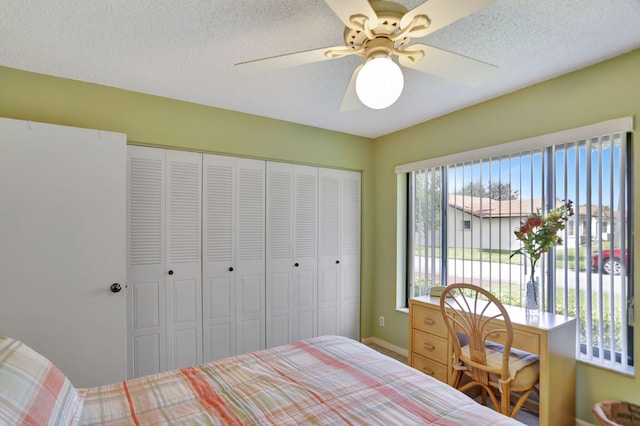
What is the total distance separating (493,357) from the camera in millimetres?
2191

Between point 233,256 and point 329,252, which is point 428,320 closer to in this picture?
point 329,252

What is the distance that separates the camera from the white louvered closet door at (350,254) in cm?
369

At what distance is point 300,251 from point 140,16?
233 centimetres

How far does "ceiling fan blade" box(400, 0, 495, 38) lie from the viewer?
1.08 m

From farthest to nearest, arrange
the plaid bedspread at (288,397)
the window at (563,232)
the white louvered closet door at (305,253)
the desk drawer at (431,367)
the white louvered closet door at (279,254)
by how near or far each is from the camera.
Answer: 1. the white louvered closet door at (305,253)
2. the white louvered closet door at (279,254)
3. the desk drawer at (431,367)
4. the window at (563,232)
5. the plaid bedspread at (288,397)

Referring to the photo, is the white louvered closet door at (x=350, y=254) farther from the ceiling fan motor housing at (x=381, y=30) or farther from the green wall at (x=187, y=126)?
the ceiling fan motor housing at (x=381, y=30)

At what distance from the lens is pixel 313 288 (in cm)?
346

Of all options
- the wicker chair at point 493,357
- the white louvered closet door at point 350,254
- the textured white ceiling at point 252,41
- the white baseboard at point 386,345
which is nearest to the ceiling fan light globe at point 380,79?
the textured white ceiling at point 252,41

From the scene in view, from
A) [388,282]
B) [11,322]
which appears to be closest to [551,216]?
[388,282]

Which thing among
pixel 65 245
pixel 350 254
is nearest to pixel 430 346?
pixel 350 254

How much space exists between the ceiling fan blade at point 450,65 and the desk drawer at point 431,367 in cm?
205

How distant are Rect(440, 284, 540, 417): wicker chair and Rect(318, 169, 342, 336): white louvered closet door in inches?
55.8

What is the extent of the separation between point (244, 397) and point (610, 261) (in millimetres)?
2314

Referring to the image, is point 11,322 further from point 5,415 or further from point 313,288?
point 313,288
